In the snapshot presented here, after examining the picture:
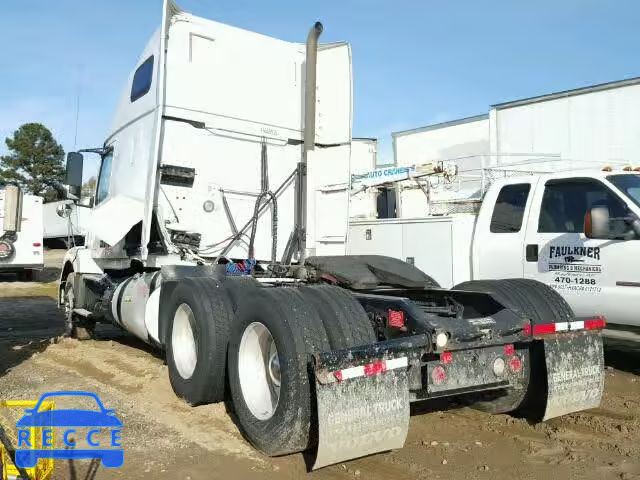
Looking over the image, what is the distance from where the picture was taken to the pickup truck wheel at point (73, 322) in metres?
9.59

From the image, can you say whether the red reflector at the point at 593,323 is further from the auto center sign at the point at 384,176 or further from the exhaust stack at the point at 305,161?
the auto center sign at the point at 384,176

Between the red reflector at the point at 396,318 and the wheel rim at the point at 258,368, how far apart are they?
2.75 feet

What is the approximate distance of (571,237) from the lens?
6.51 metres

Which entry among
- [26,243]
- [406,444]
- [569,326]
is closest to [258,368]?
[406,444]

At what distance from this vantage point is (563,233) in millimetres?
6621

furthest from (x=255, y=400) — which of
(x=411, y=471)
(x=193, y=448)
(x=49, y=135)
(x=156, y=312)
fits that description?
(x=49, y=135)

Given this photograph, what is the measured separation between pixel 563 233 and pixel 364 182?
5683 millimetres

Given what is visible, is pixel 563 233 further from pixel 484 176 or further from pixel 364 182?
pixel 364 182

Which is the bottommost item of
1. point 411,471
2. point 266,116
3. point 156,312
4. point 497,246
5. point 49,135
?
point 411,471

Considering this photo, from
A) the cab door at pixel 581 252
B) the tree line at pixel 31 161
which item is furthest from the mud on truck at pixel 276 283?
the tree line at pixel 31 161

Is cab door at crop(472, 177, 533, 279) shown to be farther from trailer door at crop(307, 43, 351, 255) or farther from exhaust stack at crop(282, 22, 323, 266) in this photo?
exhaust stack at crop(282, 22, 323, 266)

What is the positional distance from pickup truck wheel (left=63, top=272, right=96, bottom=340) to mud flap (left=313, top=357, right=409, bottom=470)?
695 centimetres

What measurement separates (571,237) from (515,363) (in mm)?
2462

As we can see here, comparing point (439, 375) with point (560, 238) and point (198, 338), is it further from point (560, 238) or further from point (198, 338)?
point (560, 238)
